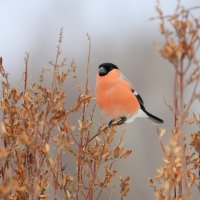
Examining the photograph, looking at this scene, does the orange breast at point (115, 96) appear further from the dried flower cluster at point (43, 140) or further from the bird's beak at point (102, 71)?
the dried flower cluster at point (43, 140)

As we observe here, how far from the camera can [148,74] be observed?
16.8 metres

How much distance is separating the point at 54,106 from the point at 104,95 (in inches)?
30.6

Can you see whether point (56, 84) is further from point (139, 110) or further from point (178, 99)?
point (139, 110)

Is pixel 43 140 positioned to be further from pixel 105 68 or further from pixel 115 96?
pixel 105 68

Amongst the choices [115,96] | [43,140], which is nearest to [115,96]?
[115,96]

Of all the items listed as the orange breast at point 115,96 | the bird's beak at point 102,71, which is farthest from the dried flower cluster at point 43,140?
the bird's beak at point 102,71

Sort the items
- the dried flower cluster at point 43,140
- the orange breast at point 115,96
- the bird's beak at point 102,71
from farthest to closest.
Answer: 1. the bird's beak at point 102,71
2. the orange breast at point 115,96
3. the dried flower cluster at point 43,140

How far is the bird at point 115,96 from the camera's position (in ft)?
7.39

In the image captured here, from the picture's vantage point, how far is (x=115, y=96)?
7.79ft

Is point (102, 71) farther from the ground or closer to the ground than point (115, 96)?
farther from the ground

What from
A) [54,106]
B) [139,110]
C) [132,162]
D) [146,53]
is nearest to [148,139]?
[132,162]

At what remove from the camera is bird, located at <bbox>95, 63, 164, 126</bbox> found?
2.25m

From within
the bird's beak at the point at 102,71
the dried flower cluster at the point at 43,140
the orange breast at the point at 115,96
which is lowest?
the dried flower cluster at the point at 43,140

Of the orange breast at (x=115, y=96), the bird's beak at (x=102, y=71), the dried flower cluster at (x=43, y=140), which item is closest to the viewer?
the dried flower cluster at (x=43, y=140)
